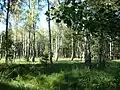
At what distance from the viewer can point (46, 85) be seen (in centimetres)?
1434

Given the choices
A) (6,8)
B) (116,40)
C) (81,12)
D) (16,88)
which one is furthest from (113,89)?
(6,8)

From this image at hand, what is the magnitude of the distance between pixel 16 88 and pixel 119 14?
A: 25.7 feet

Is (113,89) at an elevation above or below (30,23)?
below

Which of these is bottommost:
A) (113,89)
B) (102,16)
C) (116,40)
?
(113,89)

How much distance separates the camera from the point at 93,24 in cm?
473

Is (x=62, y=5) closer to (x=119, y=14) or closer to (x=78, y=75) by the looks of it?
(x=119, y=14)

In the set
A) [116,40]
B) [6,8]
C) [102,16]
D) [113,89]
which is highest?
[6,8]

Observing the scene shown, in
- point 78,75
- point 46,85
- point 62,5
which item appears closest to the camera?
point 62,5

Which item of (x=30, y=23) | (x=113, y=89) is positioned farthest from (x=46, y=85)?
(x=30, y=23)

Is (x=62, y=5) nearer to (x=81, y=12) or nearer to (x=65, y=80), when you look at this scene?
(x=81, y=12)

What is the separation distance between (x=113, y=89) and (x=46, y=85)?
11.0 feet

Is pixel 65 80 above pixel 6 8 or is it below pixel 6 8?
below

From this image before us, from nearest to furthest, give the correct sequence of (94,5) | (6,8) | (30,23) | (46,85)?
(94,5)
(46,85)
(6,8)
(30,23)

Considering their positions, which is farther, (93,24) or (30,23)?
(30,23)
